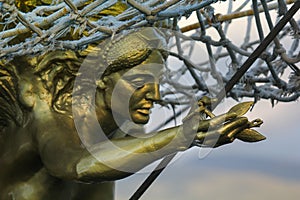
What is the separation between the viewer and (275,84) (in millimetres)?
1394

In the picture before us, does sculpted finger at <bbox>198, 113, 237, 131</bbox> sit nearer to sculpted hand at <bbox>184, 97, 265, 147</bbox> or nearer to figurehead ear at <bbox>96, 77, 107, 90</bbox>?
sculpted hand at <bbox>184, 97, 265, 147</bbox>

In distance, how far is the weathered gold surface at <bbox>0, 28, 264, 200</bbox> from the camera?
40.9 inches

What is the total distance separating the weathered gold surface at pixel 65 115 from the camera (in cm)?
104

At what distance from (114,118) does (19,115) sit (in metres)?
0.14

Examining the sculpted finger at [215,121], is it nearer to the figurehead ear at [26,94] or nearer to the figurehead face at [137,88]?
the figurehead face at [137,88]

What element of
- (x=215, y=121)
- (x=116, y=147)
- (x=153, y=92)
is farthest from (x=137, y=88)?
(x=215, y=121)

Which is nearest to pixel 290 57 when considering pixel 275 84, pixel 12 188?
pixel 275 84

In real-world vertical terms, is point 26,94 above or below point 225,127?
below

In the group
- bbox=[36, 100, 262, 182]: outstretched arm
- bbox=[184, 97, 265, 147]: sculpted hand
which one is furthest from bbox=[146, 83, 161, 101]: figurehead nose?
bbox=[184, 97, 265, 147]: sculpted hand

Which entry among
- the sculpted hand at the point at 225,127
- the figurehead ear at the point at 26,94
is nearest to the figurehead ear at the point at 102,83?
the figurehead ear at the point at 26,94

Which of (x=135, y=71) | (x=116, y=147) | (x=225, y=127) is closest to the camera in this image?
(x=225, y=127)

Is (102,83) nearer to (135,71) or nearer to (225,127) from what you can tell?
(135,71)

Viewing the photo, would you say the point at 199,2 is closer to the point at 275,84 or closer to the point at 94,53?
the point at 94,53

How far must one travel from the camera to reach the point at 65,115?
1169 mm
